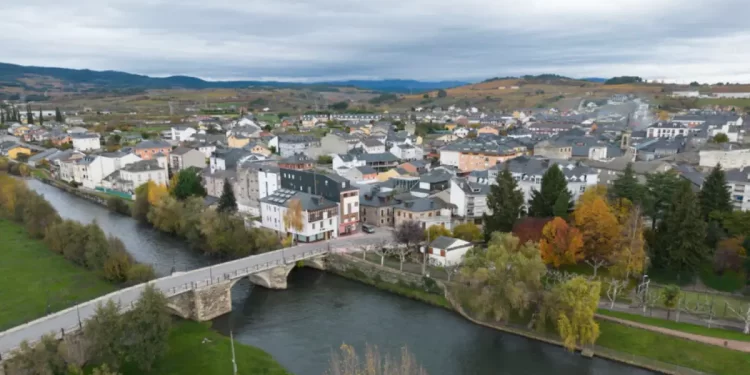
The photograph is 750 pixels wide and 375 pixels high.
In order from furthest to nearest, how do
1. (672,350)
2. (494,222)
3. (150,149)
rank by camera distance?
(150,149) → (494,222) → (672,350)

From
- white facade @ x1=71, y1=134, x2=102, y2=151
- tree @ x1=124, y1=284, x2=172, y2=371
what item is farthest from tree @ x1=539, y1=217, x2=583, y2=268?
white facade @ x1=71, y1=134, x2=102, y2=151

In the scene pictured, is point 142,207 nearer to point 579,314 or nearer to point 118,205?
point 118,205

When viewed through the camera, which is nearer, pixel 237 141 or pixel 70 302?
pixel 70 302

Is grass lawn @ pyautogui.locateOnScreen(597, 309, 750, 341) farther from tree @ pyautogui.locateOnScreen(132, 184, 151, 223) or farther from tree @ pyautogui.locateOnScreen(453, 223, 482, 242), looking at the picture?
tree @ pyautogui.locateOnScreen(132, 184, 151, 223)

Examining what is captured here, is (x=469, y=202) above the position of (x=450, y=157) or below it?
below

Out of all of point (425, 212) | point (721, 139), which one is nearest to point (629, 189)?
point (425, 212)

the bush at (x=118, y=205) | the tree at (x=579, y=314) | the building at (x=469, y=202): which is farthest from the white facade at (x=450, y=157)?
the tree at (x=579, y=314)
